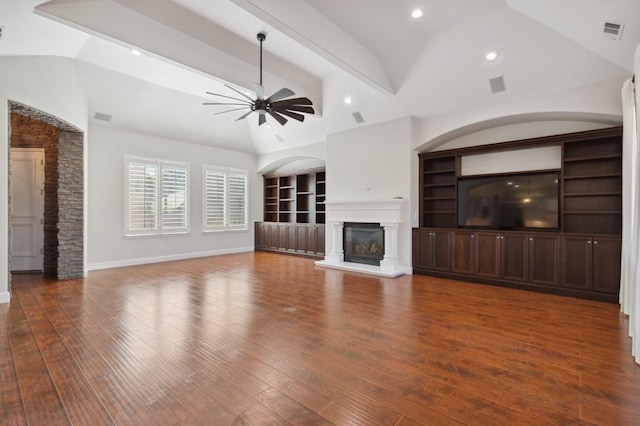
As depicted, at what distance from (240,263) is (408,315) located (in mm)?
4989

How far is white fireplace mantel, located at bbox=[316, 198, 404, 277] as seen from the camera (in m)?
6.34

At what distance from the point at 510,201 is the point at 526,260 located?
42.8 inches

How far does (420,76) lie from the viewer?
546cm

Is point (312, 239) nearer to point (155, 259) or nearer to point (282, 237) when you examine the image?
point (282, 237)

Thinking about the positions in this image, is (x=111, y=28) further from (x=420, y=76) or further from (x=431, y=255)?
(x=431, y=255)

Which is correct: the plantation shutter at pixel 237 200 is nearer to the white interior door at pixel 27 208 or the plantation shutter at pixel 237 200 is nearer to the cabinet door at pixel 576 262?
the white interior door at pixel 27 208

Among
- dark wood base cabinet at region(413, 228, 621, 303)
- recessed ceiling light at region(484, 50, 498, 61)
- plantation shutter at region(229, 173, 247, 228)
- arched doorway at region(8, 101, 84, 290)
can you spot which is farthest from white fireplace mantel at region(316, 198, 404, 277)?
arched doorway at region(8, 101, 84, 290)

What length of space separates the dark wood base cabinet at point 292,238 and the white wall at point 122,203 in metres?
1.10

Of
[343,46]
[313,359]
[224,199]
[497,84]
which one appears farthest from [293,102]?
[224,199]

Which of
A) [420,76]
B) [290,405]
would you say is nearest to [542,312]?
[290,405]

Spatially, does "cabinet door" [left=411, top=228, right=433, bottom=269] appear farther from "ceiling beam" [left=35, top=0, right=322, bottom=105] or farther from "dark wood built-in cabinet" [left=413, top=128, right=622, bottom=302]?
"ceiling beam" [left=35, top=0, right=322, bottom=105]

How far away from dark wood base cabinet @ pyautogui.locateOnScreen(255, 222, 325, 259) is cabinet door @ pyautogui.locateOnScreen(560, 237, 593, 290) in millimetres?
5262

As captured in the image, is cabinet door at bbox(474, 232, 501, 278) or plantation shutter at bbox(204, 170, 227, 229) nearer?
cabinet door at bbox(474, 232, 501, 278)

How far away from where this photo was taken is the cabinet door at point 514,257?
5.12 metres
